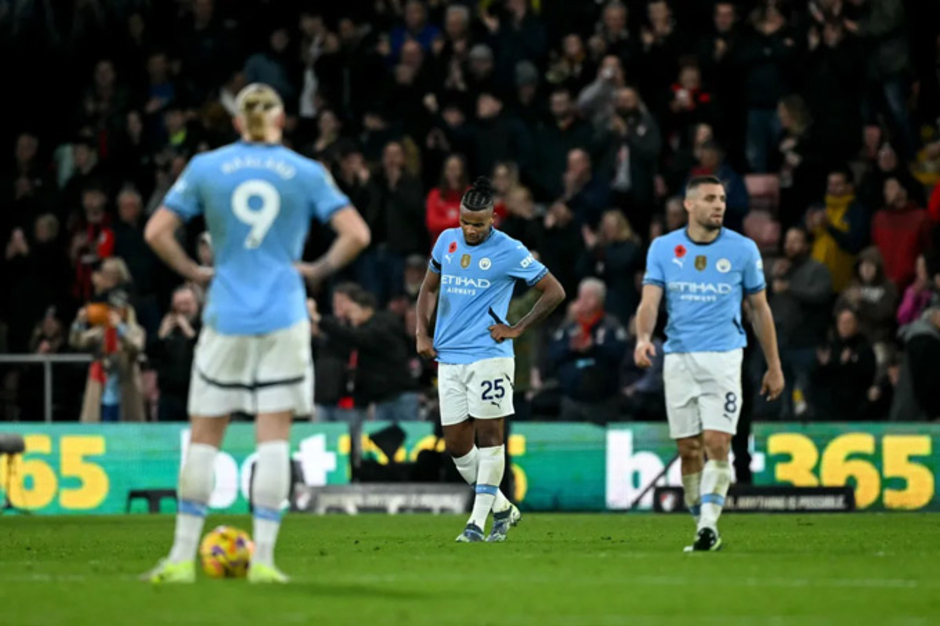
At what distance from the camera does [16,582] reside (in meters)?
10.5

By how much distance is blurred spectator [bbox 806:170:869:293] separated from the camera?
2316 cm

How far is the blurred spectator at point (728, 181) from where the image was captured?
22.7m

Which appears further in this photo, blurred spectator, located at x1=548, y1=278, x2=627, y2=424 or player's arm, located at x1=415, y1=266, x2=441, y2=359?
blurred spectator, located at x1=548, y1=278, x2=627, y2=424

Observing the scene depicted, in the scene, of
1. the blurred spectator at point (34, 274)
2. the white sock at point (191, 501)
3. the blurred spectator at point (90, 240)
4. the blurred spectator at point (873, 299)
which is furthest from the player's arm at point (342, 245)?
the blurred spectator at point (34, 274)

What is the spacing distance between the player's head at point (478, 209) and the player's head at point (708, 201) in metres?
1.86

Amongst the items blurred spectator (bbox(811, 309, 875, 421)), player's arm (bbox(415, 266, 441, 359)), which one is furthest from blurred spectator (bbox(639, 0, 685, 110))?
player's arm (bbox(415, 266, 441, 359))

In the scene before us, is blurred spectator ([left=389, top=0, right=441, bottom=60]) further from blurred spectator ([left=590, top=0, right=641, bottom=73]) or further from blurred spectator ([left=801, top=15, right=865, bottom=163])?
blurred spectator ([left=801, top=15, right=865, bottom=163])

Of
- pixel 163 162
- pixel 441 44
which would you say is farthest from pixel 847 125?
pixel 163 162

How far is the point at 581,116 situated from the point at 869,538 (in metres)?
10.4

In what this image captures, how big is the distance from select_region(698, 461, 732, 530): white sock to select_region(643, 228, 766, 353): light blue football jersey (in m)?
0.89

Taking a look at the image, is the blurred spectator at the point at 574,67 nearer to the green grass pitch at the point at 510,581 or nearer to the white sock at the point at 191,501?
the green grass pitch at the point at 510,581

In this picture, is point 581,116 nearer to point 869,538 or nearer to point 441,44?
point 441,44

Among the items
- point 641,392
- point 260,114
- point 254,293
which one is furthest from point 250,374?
point 641,392

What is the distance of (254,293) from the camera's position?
9.91 meters
